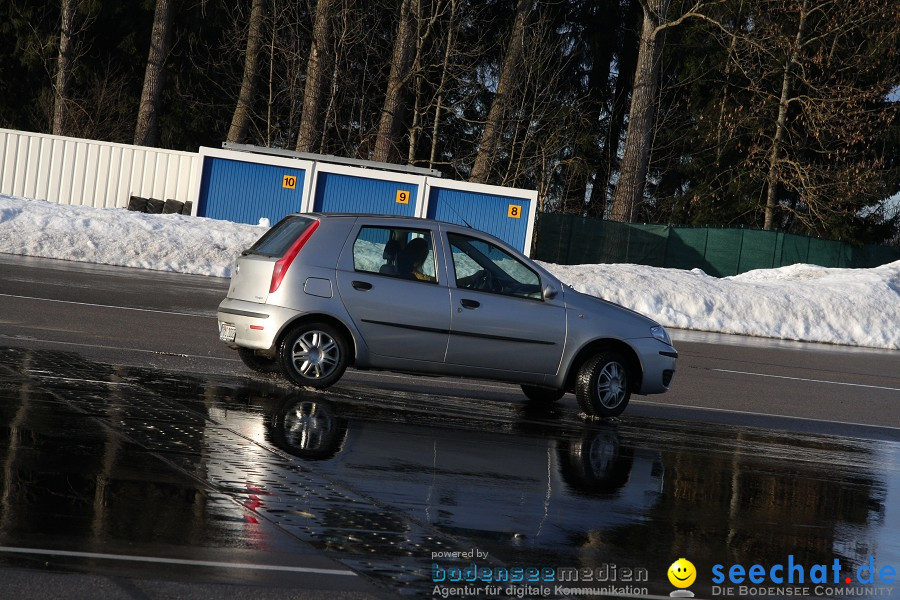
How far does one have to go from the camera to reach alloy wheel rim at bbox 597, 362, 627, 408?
10922 millimetres

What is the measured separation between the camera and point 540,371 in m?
10.8

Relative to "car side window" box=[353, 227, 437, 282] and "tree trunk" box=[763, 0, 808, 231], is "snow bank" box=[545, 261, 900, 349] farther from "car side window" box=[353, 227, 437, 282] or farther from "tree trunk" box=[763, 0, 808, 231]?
"car side window" box=[353, 227, 437, 282]

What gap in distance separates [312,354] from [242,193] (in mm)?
22820

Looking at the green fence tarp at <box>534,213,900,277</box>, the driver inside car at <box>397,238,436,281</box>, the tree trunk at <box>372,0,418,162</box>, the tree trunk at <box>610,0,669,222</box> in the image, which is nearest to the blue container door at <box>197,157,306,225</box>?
the tree trunk at <box>372,0,418,162</box>

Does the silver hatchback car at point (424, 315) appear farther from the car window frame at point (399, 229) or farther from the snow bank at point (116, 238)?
the snow bank at point (116, 238)

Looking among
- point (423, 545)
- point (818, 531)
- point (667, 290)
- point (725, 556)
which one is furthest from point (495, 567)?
point (667, 290)

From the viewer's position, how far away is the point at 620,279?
27.3 metres

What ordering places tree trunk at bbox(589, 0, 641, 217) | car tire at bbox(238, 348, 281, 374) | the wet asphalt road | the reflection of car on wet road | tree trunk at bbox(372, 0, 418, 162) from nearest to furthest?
1. the wet asphalt road
2. the reflection of car on wet road
3. car tire at bbox(238, 348, 281, 374)
4. tree trunk at bbox(372, 0, 418, 162)
5. tree trunk at bbox(589, 0, 641, 217)

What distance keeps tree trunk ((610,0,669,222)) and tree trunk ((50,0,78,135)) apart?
19853 mm

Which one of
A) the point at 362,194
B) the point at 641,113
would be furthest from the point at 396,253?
the point at 641,113

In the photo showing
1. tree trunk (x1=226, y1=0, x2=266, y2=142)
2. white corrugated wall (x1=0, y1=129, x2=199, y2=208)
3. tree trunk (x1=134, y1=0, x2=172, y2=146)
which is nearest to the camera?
white corrugated wall (x1=0, y1=129, x2=199, y2=208)

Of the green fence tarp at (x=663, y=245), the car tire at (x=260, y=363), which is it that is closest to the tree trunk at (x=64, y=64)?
the green fence tarp at (x=663, y=245)

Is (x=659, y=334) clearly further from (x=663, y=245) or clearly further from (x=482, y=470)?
(x=663, y=245)

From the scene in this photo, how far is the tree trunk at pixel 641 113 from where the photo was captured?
35438mm
